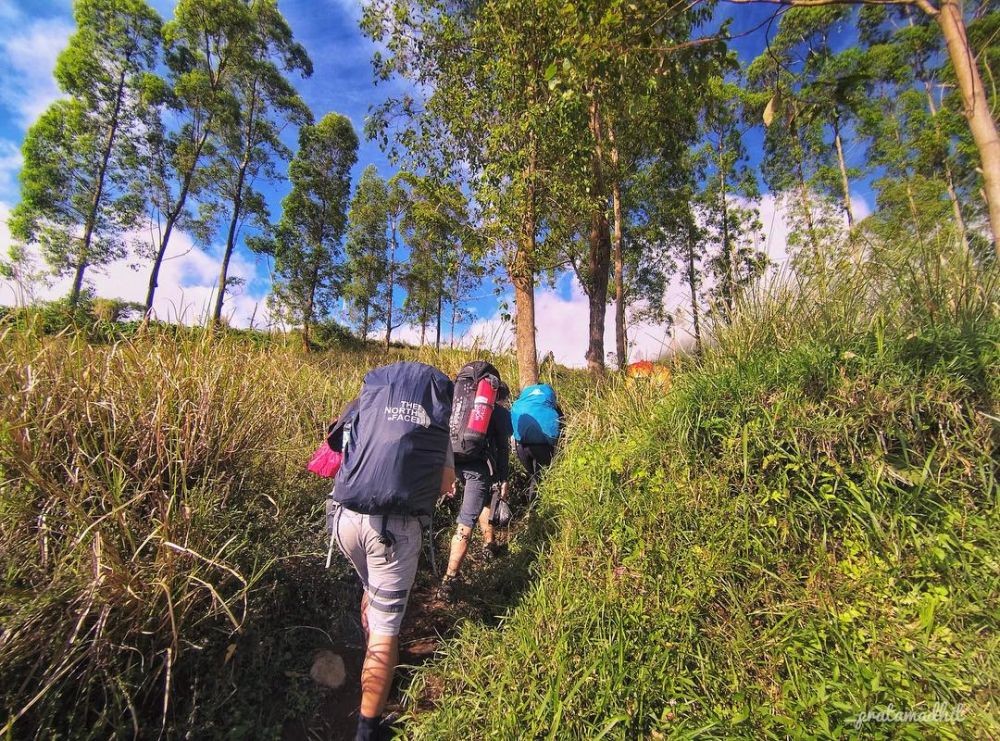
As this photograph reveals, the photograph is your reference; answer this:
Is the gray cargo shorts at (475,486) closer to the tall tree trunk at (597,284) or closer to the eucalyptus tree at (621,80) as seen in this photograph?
the eucalyptus tree at (621,80)

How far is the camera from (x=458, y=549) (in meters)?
3.11

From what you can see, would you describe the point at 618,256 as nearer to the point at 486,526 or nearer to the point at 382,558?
the point at 486,526

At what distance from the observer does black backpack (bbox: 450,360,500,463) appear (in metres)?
3.14

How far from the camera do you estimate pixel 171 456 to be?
226 cm

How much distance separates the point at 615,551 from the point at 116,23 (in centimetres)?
1914

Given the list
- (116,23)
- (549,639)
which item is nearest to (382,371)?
(549,639)

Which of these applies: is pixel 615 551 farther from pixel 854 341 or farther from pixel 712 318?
pixel 712 318

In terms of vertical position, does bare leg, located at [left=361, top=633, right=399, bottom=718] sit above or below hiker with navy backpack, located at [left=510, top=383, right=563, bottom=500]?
→ below

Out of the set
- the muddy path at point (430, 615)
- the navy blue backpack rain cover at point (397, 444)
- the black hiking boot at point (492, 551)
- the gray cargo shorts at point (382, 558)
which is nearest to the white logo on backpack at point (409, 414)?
the navy blue backpack rain cover at point (397, 444)

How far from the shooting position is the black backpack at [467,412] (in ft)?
10.3

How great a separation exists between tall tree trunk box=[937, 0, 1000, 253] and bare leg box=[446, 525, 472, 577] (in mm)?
3684

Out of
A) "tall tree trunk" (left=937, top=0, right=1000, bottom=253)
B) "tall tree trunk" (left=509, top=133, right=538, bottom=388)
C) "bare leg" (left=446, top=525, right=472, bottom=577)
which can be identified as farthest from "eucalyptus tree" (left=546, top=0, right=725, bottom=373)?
"bare leg" (left=446, top=525, right=472, bottom=577)

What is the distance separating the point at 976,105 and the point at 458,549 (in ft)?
13.9

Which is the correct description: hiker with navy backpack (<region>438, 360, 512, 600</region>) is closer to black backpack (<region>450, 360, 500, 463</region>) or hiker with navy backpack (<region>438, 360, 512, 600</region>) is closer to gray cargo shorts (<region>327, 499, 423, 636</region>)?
black backpack (<region>450, 360, 500, 463</region>)
